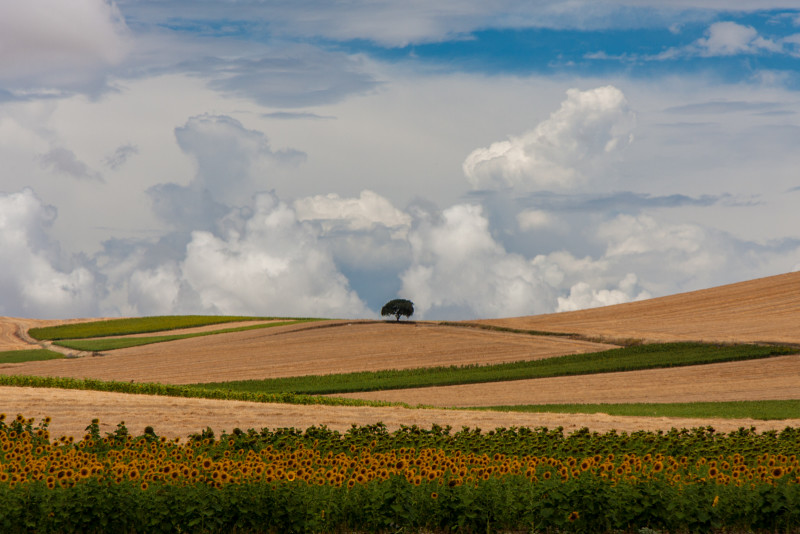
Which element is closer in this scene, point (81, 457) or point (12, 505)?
point (12, 505)

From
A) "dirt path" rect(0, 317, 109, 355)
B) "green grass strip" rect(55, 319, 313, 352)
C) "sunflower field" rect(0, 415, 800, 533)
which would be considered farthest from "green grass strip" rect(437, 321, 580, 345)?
"sunflower field" rect(0, 415, 800, 533)

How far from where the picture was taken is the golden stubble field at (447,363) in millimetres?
24219

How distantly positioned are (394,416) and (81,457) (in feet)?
43.7

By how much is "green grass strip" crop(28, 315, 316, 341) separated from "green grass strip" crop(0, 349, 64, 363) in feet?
51.7

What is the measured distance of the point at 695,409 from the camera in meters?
30.6

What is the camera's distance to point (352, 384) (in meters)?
42.8

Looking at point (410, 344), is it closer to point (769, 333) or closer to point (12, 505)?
point (769, 333)

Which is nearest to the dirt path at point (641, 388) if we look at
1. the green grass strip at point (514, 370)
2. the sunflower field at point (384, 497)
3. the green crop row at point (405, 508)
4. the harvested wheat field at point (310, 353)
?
the green grass strip at point (514, 370)

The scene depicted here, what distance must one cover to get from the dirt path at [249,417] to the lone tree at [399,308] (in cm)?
5620

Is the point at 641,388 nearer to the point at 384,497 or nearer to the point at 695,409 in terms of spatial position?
Result: the point at 695,409

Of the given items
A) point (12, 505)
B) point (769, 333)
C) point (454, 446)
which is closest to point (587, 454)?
point (454, 446)

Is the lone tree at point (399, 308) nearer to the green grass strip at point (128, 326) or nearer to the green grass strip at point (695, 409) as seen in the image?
the green grass strip at point (128, 326)

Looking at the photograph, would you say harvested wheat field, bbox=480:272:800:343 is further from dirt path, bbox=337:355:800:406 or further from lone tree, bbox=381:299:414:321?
lone tree, bbox=381:299:414:321

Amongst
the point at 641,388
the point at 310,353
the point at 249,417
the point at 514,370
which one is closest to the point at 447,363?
the point at 514,370
